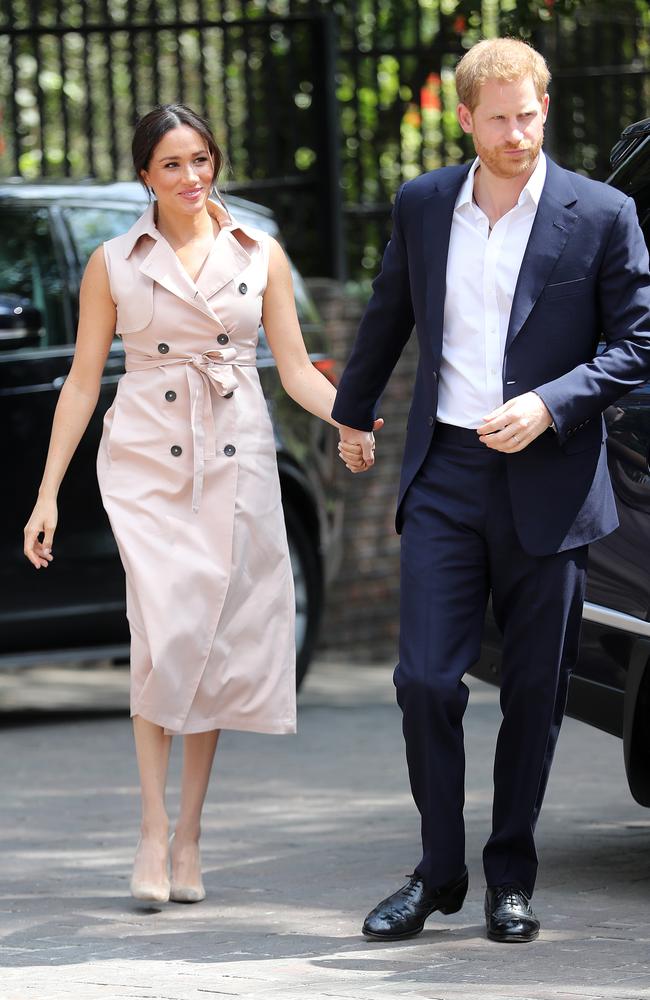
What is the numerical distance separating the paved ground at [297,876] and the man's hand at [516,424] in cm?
111

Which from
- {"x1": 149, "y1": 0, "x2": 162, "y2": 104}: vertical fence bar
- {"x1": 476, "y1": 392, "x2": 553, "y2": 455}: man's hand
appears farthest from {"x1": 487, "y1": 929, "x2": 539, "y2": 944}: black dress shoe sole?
{"x1": 149, "y1": 0, "x2": 162, "y2": 104}: vertical fence bar

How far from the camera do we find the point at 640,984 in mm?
3887

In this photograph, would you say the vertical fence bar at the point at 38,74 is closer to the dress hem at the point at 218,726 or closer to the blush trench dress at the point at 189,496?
the blush trench dress at the point at 189,496

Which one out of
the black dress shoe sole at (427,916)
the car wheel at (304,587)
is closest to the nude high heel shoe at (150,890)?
the black dress shoe sole at (427,916)

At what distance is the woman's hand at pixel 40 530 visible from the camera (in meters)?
4.86

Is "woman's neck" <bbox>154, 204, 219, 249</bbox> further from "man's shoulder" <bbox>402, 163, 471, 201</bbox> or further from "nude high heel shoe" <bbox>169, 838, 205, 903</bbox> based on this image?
"nude high heel shoe" <bbox>169, 838, 205, 903</bbox>

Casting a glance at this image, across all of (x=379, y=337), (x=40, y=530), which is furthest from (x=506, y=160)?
(x=40, y=530)

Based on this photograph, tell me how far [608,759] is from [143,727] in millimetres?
2430

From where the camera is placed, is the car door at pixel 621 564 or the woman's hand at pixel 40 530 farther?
the woman's hand at pixel 40 530

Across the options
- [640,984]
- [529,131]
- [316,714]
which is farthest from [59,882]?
[316,714]

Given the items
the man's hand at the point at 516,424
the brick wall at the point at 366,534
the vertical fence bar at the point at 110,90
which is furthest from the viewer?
the brick wall at the point at 366,534

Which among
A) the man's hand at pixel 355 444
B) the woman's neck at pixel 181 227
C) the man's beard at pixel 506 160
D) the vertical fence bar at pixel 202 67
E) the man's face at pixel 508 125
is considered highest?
the vertical fence bar at pixel 202 67

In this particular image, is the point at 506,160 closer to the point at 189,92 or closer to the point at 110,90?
the point at 110,90

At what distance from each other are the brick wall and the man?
17.3 ft
